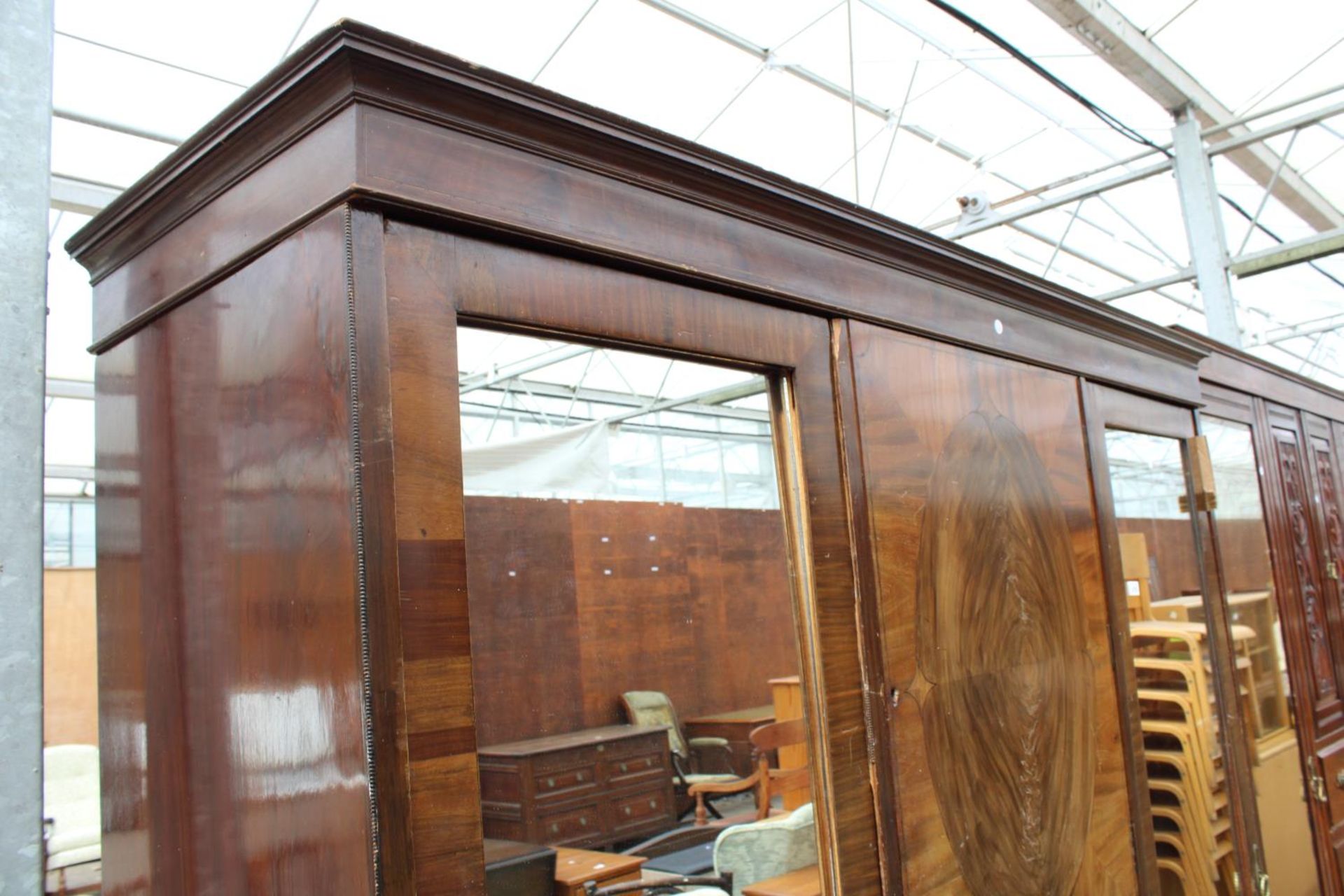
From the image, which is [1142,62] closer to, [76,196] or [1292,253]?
[1292,253]

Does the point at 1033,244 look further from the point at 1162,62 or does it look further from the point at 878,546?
the point at 878,546

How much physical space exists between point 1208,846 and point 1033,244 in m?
8.18

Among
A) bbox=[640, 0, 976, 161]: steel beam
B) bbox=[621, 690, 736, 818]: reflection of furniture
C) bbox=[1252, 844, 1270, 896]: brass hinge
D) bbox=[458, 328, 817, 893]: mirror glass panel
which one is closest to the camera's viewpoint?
bbox=[458, 328, 817, 893]: mirror glass panel

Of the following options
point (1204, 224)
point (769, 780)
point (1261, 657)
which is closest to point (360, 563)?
point (769, 780)

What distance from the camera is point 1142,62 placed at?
495 cm

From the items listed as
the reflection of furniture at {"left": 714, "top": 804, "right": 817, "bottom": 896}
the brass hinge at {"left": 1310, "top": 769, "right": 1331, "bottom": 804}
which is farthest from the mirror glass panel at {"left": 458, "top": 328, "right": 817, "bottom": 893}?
the brass hinge at {"left": 1310, "top": 769, "right": 1331, "bottom": 804}

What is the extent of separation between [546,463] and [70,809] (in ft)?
14.3

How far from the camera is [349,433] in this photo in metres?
1.08

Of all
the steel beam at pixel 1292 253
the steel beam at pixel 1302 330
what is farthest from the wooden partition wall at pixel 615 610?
the steel beam at pixel 1302 330

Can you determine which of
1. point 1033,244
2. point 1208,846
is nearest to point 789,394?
point 1208,846

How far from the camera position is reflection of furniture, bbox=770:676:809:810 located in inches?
68.4

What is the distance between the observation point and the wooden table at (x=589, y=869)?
163 centimetres

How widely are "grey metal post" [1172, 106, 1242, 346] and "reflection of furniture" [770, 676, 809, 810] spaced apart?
4.27 metres

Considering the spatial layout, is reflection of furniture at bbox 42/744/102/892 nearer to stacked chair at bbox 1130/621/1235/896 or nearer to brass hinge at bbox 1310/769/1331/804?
stacked chair at bbox 1130/621/1235/896
